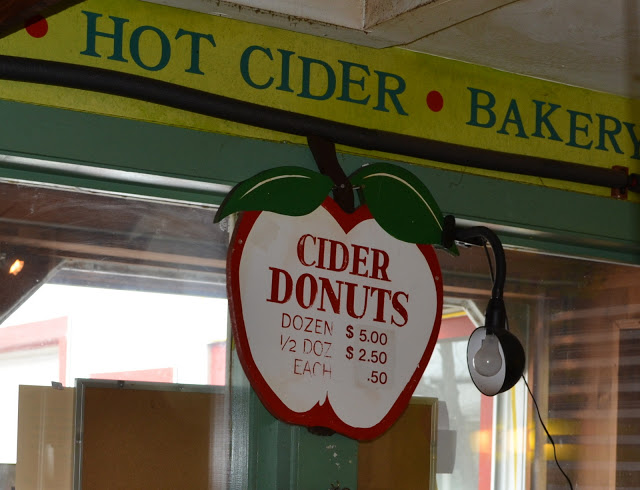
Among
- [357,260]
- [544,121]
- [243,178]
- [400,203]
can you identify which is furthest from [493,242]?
[243,178]

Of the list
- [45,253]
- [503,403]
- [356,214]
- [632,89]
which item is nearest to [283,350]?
[356,214]

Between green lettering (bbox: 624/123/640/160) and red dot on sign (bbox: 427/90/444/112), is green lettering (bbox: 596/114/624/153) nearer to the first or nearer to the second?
green lettering (bbox: 624/123/640/160)

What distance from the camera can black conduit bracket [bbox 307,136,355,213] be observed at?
295 centimetres

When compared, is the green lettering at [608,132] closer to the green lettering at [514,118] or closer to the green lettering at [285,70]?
the green lettering at [514,118]

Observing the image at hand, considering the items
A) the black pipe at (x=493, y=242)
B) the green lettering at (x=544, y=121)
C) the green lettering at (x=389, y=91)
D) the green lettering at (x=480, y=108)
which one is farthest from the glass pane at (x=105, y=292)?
the green lettering at (x=544, y=121)

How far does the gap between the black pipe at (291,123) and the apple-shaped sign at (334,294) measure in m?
0.10

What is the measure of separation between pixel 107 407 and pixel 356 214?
0.92 meters

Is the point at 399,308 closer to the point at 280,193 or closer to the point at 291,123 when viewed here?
the point at 280,193

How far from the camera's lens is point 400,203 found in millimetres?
3084

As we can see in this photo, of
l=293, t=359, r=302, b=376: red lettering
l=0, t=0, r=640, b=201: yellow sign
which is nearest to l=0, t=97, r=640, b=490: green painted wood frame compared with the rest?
l=0, t=0, r=640, b=201: yellow sign

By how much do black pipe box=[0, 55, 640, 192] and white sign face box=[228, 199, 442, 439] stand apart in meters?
0.23

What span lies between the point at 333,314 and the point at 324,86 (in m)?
0.69

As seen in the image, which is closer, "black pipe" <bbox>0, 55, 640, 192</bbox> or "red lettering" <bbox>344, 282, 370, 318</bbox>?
"black pipe" <bbox>0, 55, 640, 192</bbox>

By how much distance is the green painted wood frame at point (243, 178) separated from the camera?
103 inches
